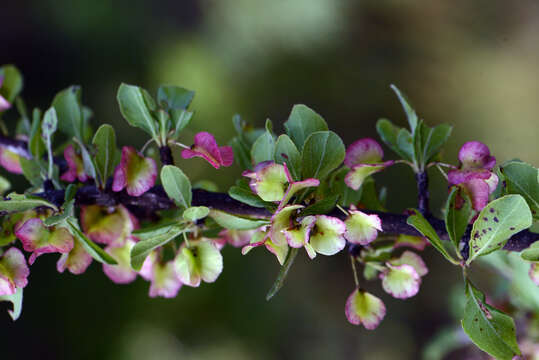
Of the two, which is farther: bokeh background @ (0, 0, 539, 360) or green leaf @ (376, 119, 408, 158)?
bokeh background @ (0, 0, 539, 360)

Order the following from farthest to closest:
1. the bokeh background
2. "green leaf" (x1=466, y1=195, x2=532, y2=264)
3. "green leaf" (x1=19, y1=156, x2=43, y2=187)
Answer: the bokeh background, "green leaf" (x1=19, y1=156, x2=43, y2=187), "green leaf" (x1=466, y1=195, x2=532, y2=264)

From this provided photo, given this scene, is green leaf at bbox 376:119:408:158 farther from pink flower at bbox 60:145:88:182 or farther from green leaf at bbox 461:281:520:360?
pink flower at bbox 60:145:88:182

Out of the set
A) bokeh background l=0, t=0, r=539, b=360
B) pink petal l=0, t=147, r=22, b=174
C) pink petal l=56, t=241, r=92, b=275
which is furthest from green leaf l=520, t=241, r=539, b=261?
bokeh background l=0, t=0, r=539, b=360

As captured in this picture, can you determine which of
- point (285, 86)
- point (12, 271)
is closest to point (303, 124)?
point (12, 271)

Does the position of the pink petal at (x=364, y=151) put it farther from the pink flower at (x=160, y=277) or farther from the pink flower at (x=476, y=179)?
the pink flower at (x=160, y=277)

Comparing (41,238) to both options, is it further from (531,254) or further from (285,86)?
(285,86)

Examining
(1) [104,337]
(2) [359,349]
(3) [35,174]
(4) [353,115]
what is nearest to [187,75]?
(4) [353,115]
